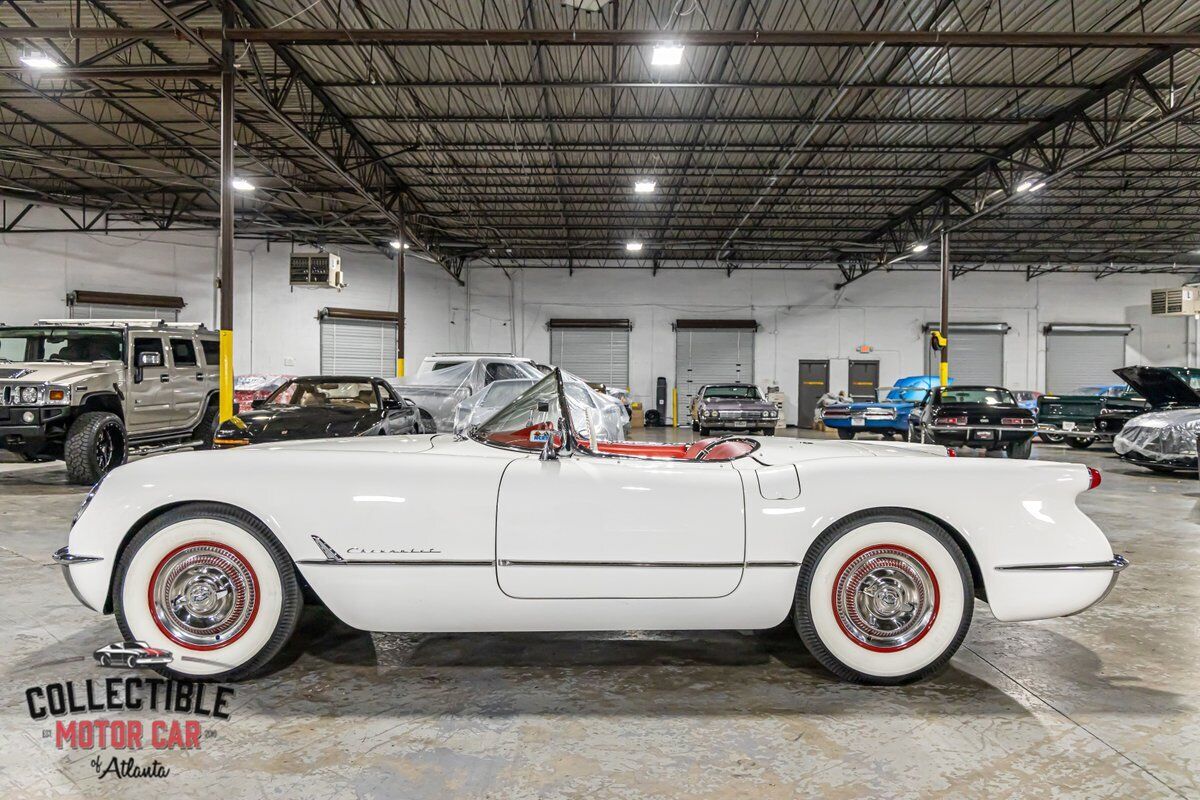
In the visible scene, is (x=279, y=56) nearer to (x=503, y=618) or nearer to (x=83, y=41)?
(x=83, y=41)

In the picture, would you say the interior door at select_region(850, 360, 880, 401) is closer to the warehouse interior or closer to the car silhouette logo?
the warehouse interior

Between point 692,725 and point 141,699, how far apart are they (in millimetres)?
2039

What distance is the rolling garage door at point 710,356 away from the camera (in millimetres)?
23359

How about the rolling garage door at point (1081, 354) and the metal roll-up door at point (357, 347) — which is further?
the rolling garage door at point (1081, 354)

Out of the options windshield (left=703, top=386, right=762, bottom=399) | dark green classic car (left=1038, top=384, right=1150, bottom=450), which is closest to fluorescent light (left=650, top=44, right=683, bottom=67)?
windshield (left=703, top=386, right=762, bottom=399)

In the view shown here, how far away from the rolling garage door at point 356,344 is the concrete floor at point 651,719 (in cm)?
1829

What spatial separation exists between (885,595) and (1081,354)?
26.7 meters

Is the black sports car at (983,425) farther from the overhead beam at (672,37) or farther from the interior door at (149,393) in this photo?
the interior door at (149,393)

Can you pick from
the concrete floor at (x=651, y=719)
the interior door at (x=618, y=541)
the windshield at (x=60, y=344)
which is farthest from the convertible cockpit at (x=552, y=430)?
the windshield at (x=60, y=344)

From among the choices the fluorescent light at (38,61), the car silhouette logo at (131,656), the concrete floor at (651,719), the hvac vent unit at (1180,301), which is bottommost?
the concrete floor at (651,719)

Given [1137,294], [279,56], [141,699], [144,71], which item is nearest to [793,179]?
[279,56]

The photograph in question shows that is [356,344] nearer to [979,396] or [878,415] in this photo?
[878,415]

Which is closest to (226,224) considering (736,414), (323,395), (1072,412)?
(323,395)

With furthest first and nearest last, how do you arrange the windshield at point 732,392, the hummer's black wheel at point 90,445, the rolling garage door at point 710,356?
1. the rolling garage door at point 710,356
2. the windshield at point 732,392
3. the hummer's black wheel at point 90,445
